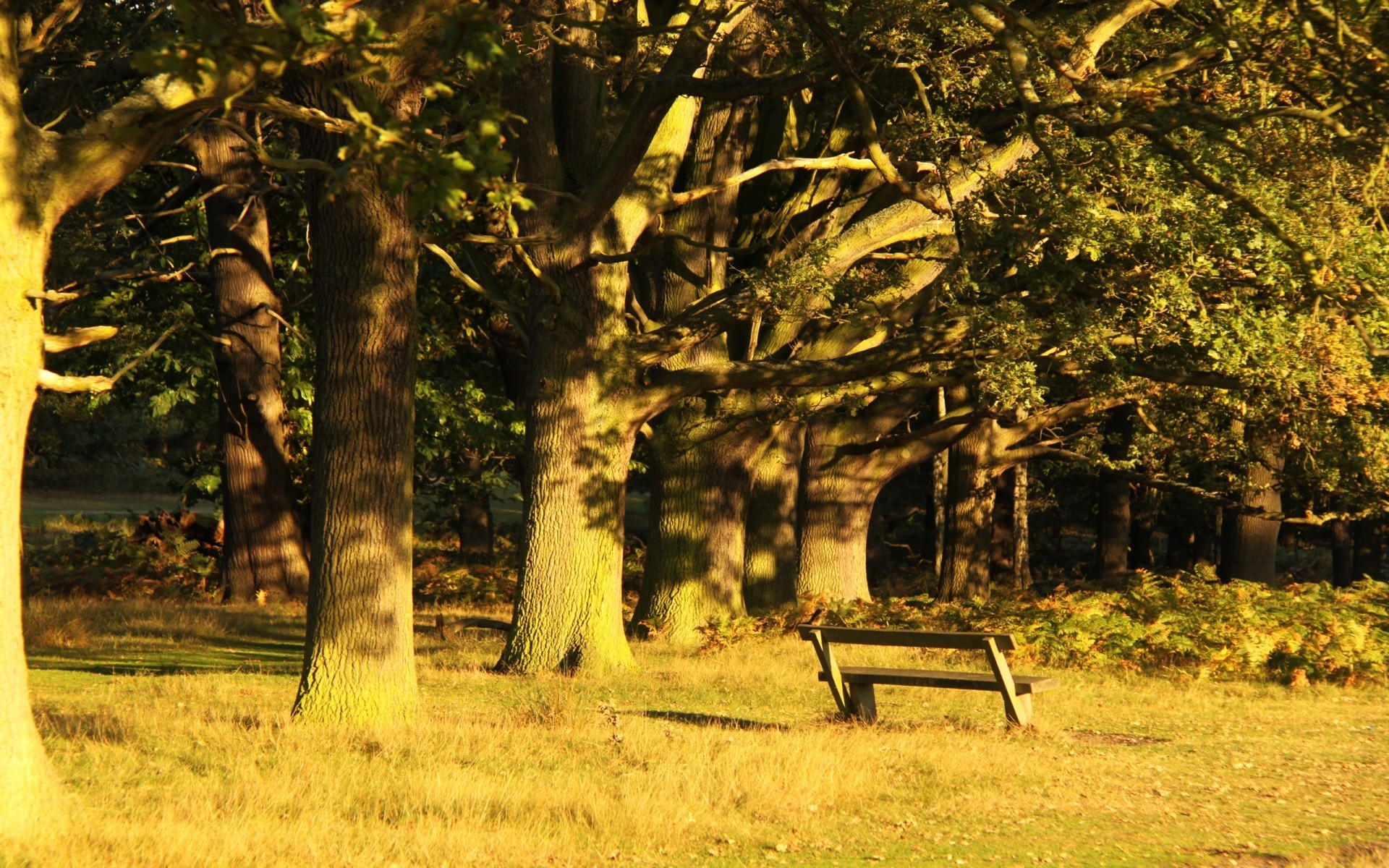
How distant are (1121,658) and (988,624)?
2000mm

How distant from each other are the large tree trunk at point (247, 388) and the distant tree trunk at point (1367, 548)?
25749 millimetres

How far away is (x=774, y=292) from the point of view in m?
14.8

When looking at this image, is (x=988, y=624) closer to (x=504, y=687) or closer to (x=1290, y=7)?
(x=504, y=687)

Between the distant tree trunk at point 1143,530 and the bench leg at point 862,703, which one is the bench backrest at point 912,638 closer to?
the bench leg at point 862,703

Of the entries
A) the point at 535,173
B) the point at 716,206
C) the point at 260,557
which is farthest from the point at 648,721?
the point at 260,557

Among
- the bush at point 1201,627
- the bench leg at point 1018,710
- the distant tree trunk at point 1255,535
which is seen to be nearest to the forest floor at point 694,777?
the bench leg at point 1018,710

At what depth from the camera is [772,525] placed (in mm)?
22156

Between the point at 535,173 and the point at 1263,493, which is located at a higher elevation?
the point at 535,173

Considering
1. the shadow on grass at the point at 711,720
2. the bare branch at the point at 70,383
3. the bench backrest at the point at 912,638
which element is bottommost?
the shadow on grass at the point at 711,720

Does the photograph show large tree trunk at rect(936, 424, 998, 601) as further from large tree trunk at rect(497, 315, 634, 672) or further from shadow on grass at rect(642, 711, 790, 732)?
shadow on grass at rect(642, 711, 790, 732)

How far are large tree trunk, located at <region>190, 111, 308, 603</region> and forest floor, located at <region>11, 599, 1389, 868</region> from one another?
8990 mm

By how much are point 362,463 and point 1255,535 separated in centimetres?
1853

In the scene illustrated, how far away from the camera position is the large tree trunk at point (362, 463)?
438 inches

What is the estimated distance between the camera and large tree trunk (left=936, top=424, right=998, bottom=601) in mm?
24500
